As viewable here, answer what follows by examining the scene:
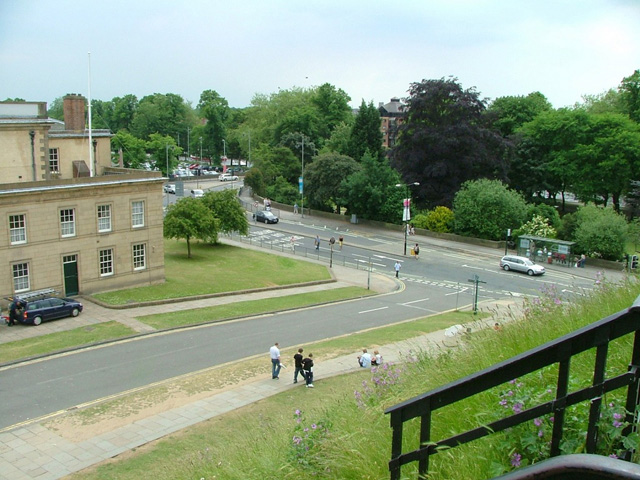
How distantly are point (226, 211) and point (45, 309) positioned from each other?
26426mm

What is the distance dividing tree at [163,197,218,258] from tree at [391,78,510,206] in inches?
1112

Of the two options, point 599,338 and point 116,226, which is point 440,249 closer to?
point 116,226

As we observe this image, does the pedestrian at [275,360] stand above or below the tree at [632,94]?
below

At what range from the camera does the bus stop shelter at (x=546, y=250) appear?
54.4 meters

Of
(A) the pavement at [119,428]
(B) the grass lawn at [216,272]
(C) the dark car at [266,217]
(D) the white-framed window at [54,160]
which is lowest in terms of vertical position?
(B) the grass lawn at [216,272]

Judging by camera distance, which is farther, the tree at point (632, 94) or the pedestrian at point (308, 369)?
the tree at point (632, 94)

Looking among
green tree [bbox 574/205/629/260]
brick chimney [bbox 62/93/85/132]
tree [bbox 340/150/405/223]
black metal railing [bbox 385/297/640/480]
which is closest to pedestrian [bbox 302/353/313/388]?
black metal railing [bbox 385/297/640/480]

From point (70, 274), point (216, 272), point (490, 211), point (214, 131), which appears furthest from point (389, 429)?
point (214, 131)

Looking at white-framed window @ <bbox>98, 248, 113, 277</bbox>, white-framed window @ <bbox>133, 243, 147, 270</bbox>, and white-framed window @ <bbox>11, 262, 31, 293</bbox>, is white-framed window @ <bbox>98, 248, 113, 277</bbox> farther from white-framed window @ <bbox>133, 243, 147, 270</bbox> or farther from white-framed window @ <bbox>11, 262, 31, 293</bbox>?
white-framed window @ <bbox>11, 262, 31, 293</bbox>

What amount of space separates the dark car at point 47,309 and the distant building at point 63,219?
2.98 metres

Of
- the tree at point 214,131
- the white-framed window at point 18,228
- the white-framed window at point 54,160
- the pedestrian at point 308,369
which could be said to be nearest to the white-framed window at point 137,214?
the white-framed window at point 18,228

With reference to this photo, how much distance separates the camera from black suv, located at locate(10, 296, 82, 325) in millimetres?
30250

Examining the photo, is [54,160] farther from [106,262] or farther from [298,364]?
[298,364]

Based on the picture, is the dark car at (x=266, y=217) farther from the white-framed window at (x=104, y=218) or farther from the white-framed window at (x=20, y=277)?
the white-framed window at (x=20, y=277)
